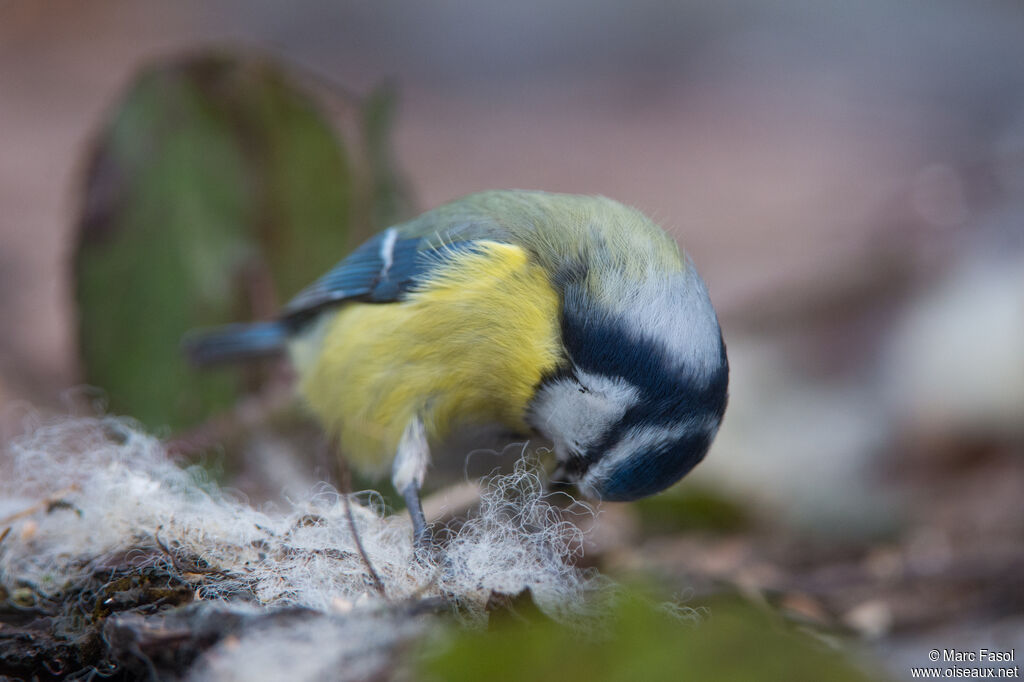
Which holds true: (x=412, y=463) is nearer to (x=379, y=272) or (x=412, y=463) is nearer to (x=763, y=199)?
(x=379, y=272)

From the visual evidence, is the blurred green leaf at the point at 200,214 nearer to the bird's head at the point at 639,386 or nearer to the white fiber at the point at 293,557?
the white fiber at the point at 293,557

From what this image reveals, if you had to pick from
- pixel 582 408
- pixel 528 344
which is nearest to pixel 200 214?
pixel 528 344

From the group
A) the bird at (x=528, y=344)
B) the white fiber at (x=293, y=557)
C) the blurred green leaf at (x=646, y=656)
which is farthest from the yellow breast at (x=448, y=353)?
the blurred green leaf at (x=646, y=656)

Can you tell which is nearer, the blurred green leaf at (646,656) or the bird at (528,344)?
the blurred green leaf at (646,656)

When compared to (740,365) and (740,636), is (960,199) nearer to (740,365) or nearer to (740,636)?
(740,365)

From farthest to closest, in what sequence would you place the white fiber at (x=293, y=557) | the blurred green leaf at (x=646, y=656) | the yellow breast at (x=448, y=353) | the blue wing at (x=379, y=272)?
the blue wing at (x=379, y=272) → the yellow breast at (x=448, y=353) → the white fiber at (x=293, y=557) → the blurred green leaf at (x=646, y=656)

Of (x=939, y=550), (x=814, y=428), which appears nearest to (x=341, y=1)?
(x=814, y=428)

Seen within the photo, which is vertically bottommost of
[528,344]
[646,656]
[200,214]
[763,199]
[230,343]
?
[646,656]
